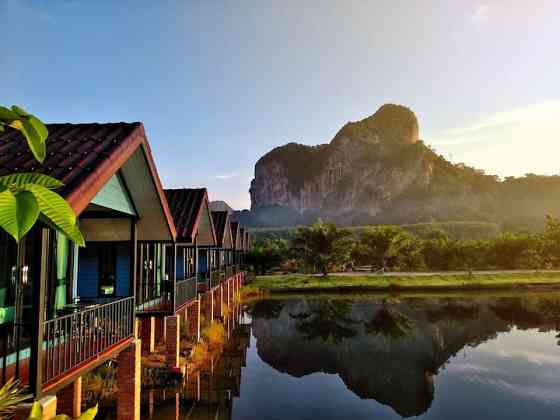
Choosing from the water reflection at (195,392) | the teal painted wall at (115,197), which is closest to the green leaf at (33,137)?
the teal painted wall at (115,197)

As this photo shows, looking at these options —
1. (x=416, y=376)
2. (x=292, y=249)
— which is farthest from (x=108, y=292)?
(x=292, y=249)

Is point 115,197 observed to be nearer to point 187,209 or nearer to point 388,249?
point 187,209

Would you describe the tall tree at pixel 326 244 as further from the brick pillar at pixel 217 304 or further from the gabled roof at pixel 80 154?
the gabled roof at pixel 80 154

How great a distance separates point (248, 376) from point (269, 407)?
11.9 ft

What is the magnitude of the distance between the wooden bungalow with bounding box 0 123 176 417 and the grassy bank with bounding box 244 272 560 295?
30115mm

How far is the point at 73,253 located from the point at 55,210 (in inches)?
487

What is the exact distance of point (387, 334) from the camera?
2431 cm

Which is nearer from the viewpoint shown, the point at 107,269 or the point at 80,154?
the point at 80,154

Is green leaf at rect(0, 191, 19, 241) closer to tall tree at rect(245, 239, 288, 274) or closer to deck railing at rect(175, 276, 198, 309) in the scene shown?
deck railing at rect(175, 276, 198, 309)

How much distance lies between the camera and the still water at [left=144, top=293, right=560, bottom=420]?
13531mm

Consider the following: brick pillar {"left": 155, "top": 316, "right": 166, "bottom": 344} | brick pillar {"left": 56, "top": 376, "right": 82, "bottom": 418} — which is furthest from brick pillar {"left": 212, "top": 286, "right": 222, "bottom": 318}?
brick pillar {"left": 56, "top": 376, "right": 82, "bottom": 418}

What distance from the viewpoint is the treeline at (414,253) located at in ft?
181

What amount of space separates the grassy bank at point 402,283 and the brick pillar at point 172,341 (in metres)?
25.9

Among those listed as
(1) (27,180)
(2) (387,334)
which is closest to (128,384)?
(1) (27,180)
